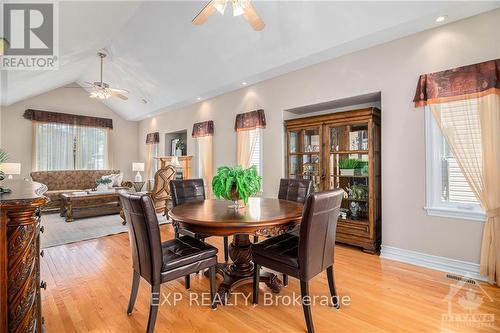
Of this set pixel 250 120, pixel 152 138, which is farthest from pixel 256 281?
pixel 152 138

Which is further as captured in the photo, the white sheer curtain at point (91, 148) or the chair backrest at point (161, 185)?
the white sheer curtain at point (91, 148)

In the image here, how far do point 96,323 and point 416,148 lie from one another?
12.1ft

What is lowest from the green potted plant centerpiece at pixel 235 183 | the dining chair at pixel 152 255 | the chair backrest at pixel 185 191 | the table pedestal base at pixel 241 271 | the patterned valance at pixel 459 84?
the table pedestal base at pixel 241 271

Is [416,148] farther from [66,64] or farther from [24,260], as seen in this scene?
[66,64]

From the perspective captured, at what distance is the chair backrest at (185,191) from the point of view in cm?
295

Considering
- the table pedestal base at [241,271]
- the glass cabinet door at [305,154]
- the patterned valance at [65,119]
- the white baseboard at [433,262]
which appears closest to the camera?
the table pedestal base at [241,271]

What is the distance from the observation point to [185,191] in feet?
10.0

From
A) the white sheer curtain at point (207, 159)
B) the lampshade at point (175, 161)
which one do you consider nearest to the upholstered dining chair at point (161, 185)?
the white sheer curtain at point (207, 159)

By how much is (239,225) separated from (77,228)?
4.30 m

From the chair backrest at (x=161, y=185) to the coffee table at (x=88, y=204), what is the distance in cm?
106

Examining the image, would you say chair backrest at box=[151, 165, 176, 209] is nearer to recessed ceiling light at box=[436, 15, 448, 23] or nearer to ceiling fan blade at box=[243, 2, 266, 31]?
ceiling fan blade at box=[243, 2, 266, 31]

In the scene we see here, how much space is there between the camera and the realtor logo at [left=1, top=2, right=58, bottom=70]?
2641mm

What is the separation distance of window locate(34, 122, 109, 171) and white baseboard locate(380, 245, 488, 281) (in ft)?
27.3

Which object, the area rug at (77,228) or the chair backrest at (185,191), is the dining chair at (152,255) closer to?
the chair backrest at (185,191)
